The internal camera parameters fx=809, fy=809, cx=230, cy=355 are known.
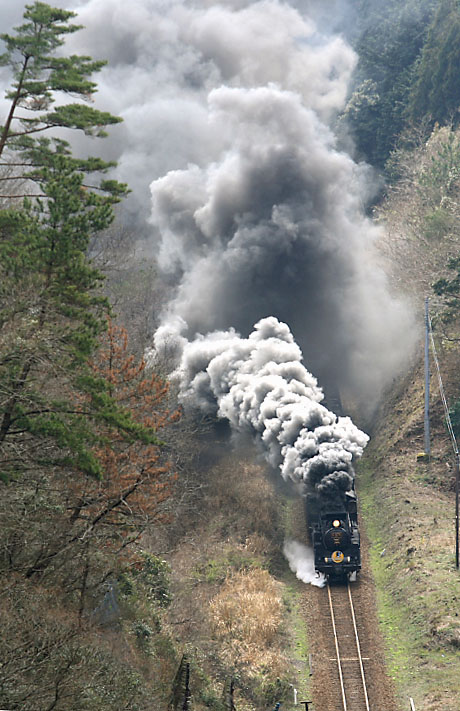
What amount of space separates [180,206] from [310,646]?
30.9 metres

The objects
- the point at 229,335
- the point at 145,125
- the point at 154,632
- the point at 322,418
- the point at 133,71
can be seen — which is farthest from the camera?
the point at 133,71

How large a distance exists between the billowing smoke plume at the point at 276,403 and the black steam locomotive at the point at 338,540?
39 cm

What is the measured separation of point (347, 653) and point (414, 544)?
6618mm

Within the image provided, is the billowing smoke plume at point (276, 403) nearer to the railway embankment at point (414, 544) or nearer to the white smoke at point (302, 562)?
the white smoke at point (302, 562)

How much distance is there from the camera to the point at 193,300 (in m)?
44.0

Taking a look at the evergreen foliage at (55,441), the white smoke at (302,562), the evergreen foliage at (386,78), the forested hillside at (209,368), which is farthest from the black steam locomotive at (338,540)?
the evergreen foliage at (386,78)

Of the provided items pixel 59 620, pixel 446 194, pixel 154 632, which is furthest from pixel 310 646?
pixel 446 194

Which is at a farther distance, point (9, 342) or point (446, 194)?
point (446, 194)

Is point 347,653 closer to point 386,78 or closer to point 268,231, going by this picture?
point 268,231

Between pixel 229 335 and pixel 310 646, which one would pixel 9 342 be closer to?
pixel 310 646

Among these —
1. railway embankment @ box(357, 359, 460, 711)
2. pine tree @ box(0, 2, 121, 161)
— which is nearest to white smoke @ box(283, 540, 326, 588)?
railway embankment @ box(357, 359, 460, 711)

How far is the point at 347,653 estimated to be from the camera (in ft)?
76.4

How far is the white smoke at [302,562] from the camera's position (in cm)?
2745

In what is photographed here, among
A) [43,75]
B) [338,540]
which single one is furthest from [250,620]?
[43,75]
